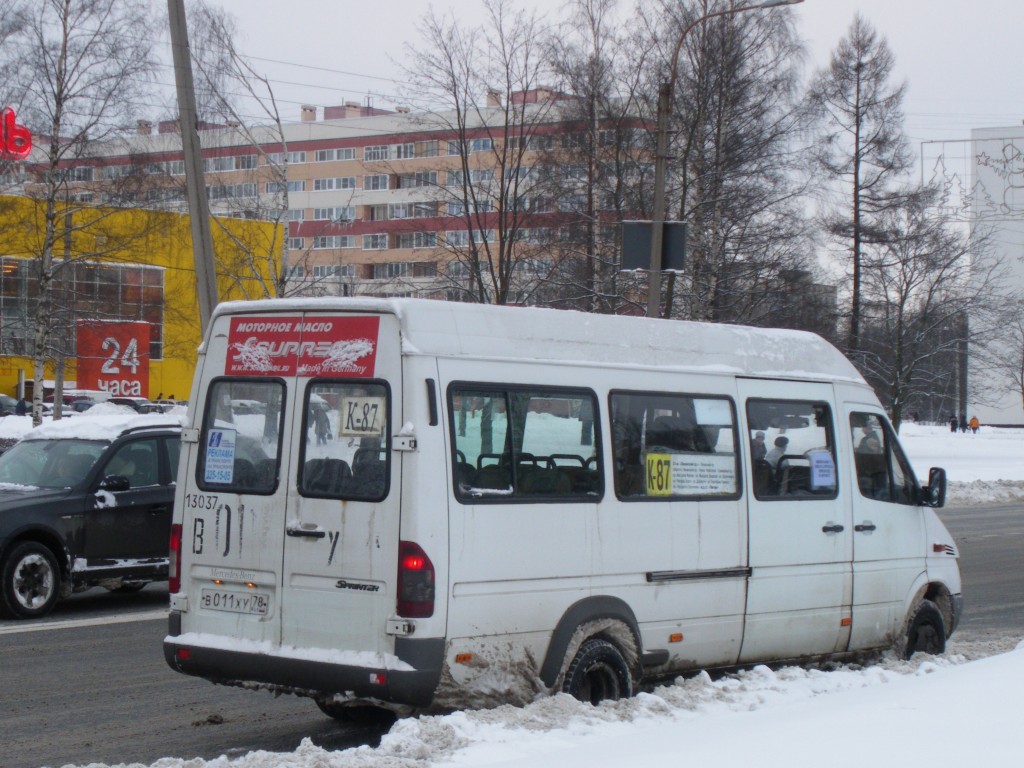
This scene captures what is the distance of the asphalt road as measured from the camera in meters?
7.18

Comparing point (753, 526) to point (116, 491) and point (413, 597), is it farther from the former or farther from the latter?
point (116, 491)

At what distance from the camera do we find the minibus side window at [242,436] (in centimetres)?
696

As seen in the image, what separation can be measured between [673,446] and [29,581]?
6.92 metres

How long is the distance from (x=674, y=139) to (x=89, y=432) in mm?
20079

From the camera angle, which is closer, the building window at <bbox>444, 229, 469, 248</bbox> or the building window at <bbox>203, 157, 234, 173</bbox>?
the building window at <bbox>444, 229, 469, 248</bbox>

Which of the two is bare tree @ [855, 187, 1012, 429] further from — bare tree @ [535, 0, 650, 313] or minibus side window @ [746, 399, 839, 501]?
minibus side window @ [746, 399, 839, 501]

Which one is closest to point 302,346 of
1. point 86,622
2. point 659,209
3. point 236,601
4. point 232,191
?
point 236,601

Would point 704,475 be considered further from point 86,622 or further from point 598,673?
point 86,622

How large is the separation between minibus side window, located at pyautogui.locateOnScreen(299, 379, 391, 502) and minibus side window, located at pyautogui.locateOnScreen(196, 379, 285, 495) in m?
0.20

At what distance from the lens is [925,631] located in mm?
9641

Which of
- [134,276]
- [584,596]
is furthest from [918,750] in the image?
[134,276]

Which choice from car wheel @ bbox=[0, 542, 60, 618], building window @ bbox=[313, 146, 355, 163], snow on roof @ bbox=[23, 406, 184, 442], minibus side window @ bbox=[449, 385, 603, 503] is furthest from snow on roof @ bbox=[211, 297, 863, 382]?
building window @ bbox=[313, 146, 355, 163]

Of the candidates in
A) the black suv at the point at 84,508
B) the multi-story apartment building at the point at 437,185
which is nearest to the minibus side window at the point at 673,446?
the black suv at the point at 84,508

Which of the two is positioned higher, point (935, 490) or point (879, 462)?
point (879, 462)
